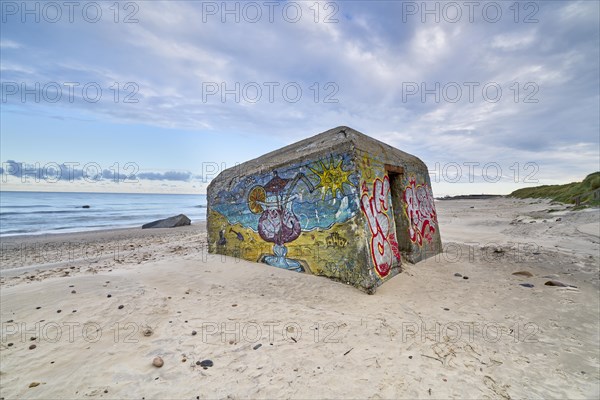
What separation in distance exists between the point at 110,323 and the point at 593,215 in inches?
796

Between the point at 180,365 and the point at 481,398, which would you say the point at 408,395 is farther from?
the point at 180,365

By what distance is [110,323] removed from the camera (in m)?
4.12

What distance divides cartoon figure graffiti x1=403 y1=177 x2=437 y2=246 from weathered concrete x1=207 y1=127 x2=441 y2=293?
0.03 metres

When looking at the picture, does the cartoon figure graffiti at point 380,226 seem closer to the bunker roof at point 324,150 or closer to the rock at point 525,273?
the bunker roof at point 324,150

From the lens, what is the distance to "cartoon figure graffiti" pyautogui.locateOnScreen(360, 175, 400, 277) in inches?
222

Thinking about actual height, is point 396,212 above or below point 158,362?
above

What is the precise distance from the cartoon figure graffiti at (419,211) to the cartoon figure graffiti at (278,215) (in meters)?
3.34

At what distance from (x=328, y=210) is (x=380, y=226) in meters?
1.23

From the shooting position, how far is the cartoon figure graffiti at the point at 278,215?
21.1 ft

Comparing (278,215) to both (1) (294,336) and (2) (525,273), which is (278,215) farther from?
(2) (525,273)

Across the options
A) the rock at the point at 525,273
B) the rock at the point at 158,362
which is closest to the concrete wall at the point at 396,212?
the rock at the point at 525,273

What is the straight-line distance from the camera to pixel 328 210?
19.1 feet

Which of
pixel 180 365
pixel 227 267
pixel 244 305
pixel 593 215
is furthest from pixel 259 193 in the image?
pixel 593 215

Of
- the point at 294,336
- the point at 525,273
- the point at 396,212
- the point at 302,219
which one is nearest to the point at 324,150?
the point at 302,219
